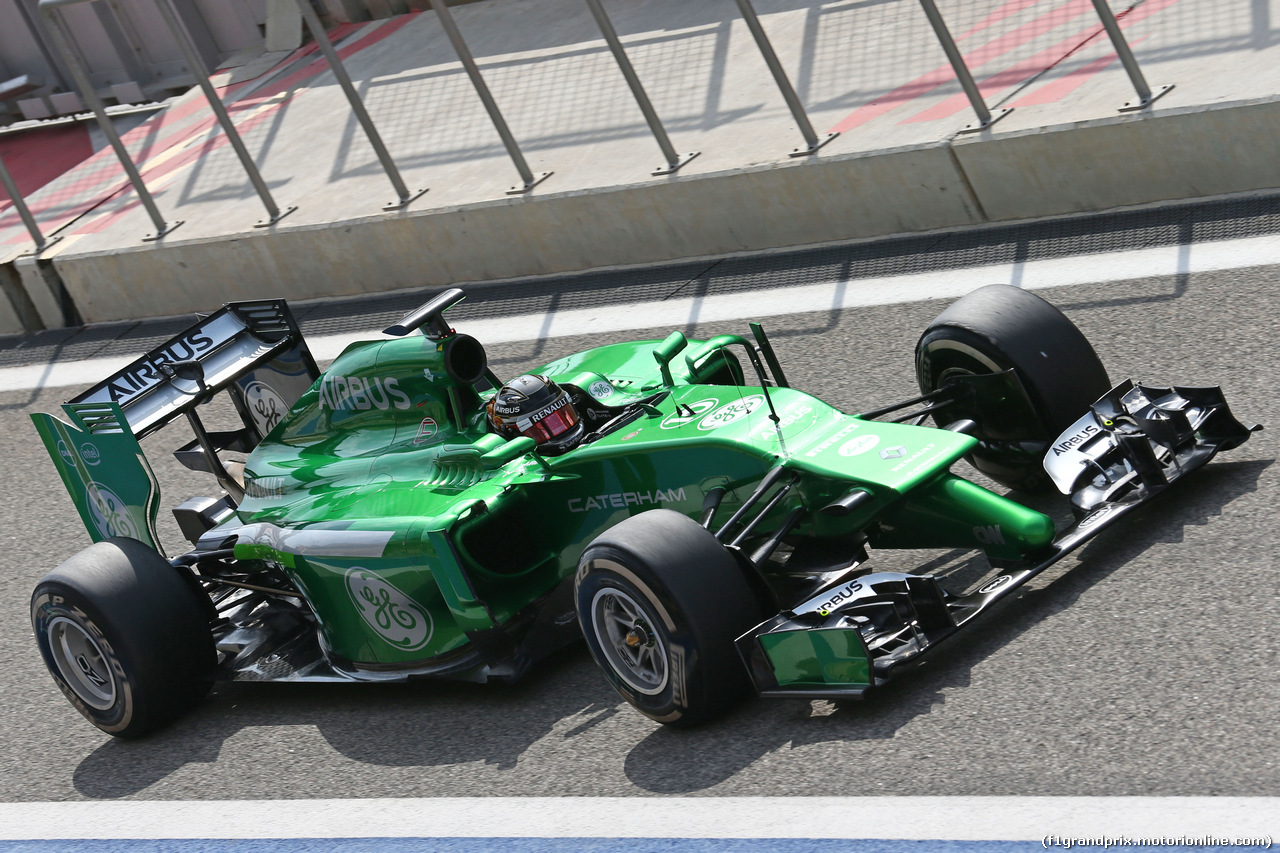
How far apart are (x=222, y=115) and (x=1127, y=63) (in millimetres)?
6795

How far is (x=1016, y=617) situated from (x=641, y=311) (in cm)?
507

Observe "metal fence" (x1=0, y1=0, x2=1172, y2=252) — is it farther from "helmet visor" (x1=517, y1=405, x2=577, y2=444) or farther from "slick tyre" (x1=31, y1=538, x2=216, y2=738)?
"slick tyre" (x1=31, y1=538, x2=216, y2=738)

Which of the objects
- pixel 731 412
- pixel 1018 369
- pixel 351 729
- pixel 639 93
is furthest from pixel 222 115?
pixel 1018 369

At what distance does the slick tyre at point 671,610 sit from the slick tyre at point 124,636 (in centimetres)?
211

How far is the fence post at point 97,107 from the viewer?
1210 centimetres

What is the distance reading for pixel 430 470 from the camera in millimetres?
6414

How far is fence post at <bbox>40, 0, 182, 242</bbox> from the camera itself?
476 inches

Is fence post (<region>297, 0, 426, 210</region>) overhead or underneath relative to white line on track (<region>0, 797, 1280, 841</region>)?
overhead

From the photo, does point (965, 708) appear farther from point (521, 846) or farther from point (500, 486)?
point (500, 486)

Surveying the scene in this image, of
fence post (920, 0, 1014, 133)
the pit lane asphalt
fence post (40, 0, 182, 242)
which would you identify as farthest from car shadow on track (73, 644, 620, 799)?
fence post (40, 0, 182, 242)

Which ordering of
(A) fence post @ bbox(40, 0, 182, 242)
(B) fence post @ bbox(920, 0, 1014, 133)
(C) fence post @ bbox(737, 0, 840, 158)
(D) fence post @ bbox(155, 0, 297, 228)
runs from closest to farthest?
(B) fence post @ bbox(920, 0, 1014, 133)
(C) fence post @ bbox(737, 0, 840, 158)
(D) fence post @ bbox(155, 0, 297, 228)
(A) fence post @ bbox(40, 0, 182, 242)

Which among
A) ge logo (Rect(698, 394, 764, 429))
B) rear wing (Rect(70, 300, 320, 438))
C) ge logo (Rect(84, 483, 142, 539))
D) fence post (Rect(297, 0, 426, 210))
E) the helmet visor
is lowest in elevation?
ge logo (Rect(698, 394, 764, 429))

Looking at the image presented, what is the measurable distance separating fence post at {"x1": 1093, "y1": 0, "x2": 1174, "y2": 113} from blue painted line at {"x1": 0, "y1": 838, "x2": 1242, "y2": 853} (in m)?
6.09

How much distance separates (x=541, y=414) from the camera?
6.10 m
